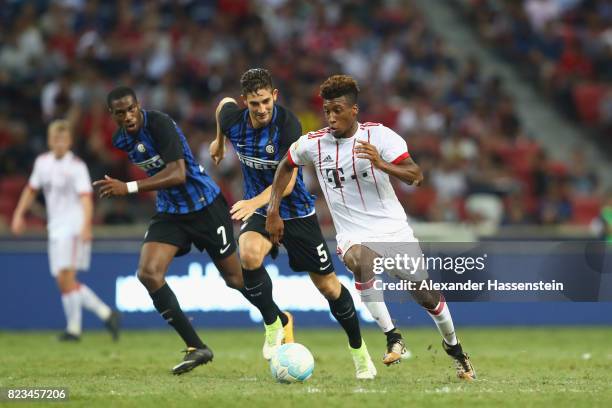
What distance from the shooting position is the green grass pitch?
25.5 ft

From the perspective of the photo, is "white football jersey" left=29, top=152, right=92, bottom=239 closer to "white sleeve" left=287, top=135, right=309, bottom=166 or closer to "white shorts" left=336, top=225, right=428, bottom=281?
"white sleeve" left=287, top=135, right=309, bottom=166

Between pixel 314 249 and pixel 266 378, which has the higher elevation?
pixel 314 249

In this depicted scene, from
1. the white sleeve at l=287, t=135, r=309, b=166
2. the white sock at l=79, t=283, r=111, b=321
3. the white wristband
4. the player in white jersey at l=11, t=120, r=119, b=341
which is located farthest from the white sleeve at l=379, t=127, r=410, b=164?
the white sock at l=79, t=283, r=111, b=321

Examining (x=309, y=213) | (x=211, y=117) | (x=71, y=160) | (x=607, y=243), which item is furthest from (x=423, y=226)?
(x=309, y=213)

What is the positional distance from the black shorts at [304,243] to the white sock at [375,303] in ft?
1.69

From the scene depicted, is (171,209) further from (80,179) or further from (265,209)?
(80,179)

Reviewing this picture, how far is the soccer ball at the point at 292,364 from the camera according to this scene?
8.67m

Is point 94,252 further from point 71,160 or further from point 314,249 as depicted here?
point 314,249

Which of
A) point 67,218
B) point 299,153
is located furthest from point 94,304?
point 299,153

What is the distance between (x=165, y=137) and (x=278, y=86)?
9.10 meters

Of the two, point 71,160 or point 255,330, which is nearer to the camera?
point 71,160

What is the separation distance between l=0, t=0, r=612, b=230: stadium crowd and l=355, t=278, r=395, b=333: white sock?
767cm

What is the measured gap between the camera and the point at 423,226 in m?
16.1

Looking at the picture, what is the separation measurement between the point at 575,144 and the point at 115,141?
42.0 ft
